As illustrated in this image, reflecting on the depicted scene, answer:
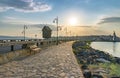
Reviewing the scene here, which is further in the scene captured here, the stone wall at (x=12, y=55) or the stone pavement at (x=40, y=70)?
the stone wall at (x=12, y=55)

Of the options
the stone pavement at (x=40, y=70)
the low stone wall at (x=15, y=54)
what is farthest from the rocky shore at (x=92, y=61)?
the low stone wall at (x=15, y=54)

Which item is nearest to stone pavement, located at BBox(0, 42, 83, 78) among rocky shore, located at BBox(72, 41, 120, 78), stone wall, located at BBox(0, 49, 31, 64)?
stone wall, located at BBox(0, 49, 31, 64)

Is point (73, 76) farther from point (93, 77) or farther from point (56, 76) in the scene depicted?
point (93, 77)

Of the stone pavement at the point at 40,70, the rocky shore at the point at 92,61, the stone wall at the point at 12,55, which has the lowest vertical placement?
the rocky shore at the point at 92,61

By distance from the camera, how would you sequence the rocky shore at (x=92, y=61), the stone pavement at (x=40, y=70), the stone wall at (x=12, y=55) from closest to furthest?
the stone pavement at (x=40, y=70) → the rocky shore at (x=92, y=61) → the stone wall at (x=12, y=55)

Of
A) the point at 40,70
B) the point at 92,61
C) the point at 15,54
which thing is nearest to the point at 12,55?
the point at 15,54

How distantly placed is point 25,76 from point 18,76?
401mm

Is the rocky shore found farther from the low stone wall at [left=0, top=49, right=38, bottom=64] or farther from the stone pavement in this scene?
the low stone wall at [left=0, top=49, right=38, bottom=64]

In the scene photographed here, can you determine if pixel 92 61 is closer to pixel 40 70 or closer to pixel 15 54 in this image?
pixel 15 54

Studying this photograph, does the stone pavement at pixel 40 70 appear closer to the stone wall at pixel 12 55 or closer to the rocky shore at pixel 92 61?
the stone wall at pixel 12 55

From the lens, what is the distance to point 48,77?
13938 mm

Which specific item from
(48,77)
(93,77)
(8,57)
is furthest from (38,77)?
(8,57)

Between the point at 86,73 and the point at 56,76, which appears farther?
the point at 86,73

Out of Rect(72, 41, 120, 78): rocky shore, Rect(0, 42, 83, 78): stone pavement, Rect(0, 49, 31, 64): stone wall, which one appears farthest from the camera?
Rect(0, 49, 31, 64): stone wall
